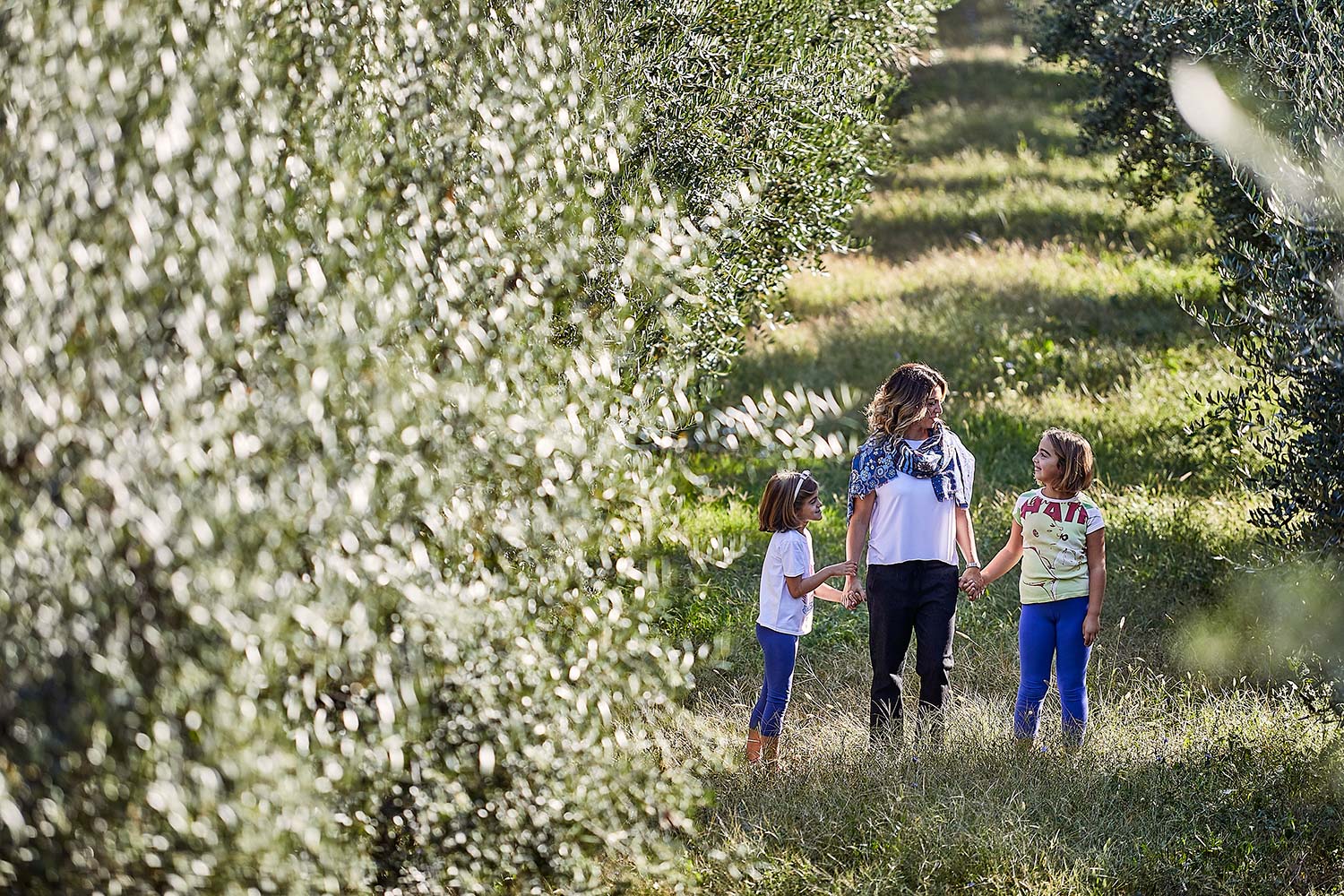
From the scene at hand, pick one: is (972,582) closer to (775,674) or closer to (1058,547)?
(1058,547)

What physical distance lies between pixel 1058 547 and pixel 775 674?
1.74m

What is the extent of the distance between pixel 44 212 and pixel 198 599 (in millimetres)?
1183

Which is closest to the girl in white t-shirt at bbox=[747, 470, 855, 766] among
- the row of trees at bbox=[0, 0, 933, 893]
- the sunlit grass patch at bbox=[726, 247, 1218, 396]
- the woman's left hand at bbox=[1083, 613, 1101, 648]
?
the row of trees at bbox=[0, 0, 933, 893]

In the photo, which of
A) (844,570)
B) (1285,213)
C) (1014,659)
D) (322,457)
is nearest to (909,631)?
(844,570)

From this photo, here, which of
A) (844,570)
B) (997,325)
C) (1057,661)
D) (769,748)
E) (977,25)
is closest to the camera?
(844,570)

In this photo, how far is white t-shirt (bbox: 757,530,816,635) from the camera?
21.6 ft

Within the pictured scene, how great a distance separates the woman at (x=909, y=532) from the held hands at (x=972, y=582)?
7cm

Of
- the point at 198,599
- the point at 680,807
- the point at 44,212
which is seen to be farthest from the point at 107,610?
the point at 680,807

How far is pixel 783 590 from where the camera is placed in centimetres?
667

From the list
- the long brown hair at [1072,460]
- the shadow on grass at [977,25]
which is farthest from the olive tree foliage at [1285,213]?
the shadow on grass at [977,25]

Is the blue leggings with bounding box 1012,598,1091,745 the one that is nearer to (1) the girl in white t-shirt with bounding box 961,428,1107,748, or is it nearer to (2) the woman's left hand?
(1) the girl in white t-shirt with bounding box 961,428,1107,748

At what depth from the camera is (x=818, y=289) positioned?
19.0m

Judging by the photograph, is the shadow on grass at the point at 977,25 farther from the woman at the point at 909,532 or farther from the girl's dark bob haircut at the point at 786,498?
the girl's dark bob haircut at the point at 786,498

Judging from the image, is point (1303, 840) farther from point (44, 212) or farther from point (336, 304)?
point (44, 212)
